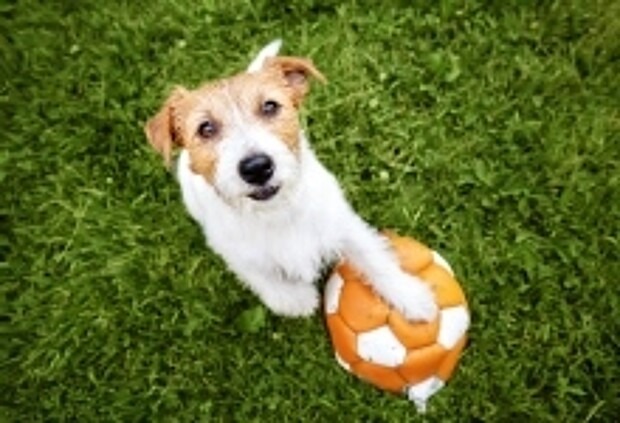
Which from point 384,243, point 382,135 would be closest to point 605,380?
point 384,243

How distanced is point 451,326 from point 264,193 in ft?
3.69

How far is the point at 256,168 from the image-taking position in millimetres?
3477

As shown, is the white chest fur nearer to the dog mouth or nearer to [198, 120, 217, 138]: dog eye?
the dog mouth

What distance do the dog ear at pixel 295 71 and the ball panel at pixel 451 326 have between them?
119 cm

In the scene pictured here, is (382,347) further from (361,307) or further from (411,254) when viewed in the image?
(411,254)

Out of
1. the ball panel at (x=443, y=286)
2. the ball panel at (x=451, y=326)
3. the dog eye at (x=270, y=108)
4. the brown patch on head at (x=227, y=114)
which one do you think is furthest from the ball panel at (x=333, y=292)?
the dog eye at (x=270, y=108)

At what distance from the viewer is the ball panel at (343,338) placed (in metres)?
4.09

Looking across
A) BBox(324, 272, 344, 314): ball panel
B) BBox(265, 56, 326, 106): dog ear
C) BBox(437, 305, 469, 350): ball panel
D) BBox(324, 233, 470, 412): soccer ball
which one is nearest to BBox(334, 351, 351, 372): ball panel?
BBox(324, 233, 470, 412): soccer ball

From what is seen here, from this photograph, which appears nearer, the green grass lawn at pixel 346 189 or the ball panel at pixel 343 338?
the ball panel at pixel 343 338

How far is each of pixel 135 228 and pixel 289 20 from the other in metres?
1.65

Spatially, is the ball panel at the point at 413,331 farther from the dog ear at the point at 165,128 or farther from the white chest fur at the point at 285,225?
the dog ear at the point at 165,128

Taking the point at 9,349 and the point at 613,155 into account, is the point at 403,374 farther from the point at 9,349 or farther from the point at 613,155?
the point at 9,349

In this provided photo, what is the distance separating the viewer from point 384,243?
4.37 metres

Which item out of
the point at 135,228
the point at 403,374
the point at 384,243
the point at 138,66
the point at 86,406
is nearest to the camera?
the point at 403,374
